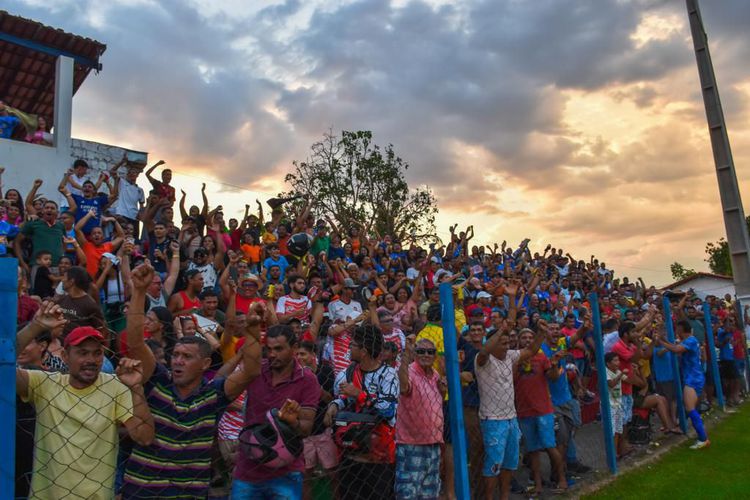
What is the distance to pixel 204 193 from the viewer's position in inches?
447

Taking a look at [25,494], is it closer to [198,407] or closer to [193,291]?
[198,407]

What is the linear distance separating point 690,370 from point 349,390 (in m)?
7.91

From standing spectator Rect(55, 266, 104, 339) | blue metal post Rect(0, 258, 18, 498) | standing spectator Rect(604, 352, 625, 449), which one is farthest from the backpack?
standing spectator Rect(604, 352, 625, 449)

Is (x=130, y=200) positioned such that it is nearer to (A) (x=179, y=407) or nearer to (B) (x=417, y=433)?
(B) (x=417, y=433)

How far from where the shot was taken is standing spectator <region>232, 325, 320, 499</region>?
384 centimetres

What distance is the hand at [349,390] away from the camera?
5.07 m

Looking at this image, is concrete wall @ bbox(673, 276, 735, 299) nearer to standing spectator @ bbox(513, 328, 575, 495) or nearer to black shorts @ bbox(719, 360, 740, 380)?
black shorts @ bbox(719, 360, 740, 380)

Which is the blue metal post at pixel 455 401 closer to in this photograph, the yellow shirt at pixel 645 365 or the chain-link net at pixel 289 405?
the chain-link net at pixel 289 405

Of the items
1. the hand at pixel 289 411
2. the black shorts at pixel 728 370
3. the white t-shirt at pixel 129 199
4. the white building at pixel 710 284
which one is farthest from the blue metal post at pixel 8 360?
the white building at pixel 710 284

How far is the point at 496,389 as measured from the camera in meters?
6.36

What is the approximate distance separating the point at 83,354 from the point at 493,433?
13.8 feet

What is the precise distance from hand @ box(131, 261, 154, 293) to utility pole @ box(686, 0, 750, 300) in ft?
73.8

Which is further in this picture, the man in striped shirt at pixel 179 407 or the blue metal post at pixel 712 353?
the blue metal post at pixel 712 353

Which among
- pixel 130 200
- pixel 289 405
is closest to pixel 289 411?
pixel 289 405
